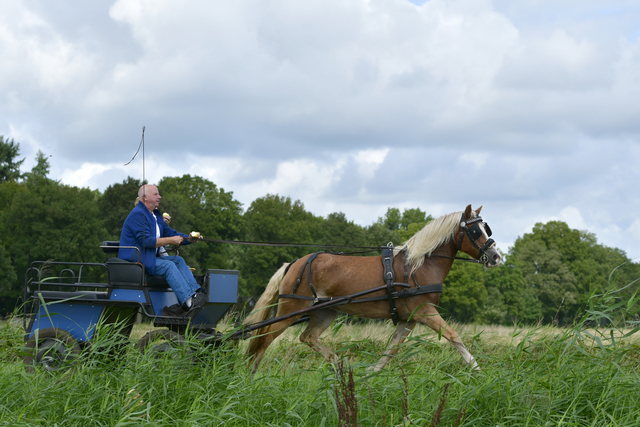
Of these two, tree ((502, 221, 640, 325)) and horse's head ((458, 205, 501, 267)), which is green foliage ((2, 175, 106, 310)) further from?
tree ((502, 221, 640, 325))

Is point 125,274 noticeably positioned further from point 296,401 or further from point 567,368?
point 567,368

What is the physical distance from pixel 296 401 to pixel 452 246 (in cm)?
337

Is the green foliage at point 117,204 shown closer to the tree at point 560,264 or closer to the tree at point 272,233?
the tree at point 272,233

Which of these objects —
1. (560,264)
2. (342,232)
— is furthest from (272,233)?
(560,264)

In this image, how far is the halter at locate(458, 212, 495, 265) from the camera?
6277 mm

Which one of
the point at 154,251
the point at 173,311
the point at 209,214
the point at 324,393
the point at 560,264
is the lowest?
the point at 324,393

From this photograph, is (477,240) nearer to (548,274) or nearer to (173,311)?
(173,311)

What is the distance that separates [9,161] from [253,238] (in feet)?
56.6

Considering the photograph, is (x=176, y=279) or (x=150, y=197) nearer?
(x=176, y=279)

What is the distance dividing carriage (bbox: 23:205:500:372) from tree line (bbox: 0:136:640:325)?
1655 centimetres

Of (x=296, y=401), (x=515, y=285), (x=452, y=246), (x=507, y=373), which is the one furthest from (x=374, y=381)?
(x=515, y=285)

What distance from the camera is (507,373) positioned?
3.94 metres

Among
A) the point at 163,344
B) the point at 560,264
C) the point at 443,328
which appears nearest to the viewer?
the point at 163,344

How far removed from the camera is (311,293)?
6344 mm
